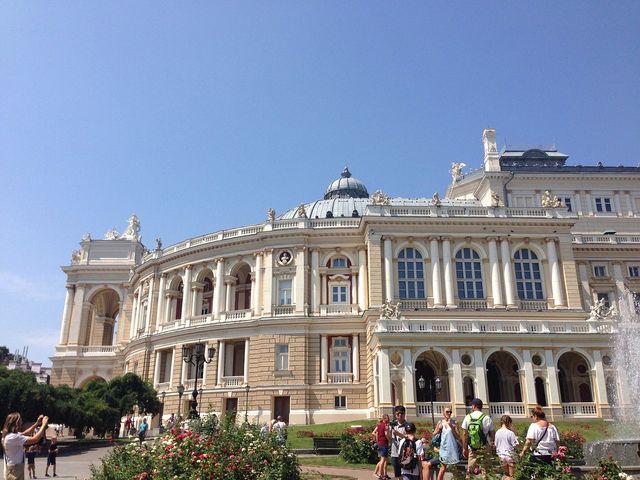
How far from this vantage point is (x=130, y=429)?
1994 inches

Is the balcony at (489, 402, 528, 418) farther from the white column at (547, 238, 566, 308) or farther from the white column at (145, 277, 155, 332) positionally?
the white column at (145, 277, 155, 332)

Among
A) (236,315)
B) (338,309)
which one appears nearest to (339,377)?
(338,309)

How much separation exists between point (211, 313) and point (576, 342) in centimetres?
3253

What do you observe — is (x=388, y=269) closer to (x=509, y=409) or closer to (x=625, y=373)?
(x=509, y=409)

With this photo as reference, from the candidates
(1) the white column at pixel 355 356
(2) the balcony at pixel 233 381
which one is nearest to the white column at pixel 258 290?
(2) the balcony at pixel 233 381

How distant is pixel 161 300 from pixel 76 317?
55.3 feet

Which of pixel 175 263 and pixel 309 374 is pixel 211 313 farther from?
pixel 309 374

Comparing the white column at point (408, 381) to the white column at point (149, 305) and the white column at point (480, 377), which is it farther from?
the white column at point (149, 305)

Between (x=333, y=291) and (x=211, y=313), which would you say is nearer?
(x=333, y=291)

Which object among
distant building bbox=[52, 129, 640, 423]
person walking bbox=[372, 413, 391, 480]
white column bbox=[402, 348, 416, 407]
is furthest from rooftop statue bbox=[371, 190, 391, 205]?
person walking bbox=[372, 413, 391, 480]

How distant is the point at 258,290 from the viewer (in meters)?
53.3

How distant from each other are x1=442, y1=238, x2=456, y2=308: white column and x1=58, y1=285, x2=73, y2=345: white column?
47190mm

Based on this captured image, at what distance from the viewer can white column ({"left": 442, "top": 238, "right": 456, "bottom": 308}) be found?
159 feet

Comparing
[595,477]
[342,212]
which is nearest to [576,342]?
[342,212]
